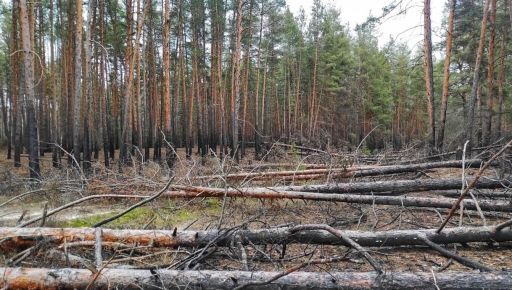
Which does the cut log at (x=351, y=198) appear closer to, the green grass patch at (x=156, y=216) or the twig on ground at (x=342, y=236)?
the green grass patch at (x=156, y=216)

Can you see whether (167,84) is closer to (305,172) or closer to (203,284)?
(305,172)

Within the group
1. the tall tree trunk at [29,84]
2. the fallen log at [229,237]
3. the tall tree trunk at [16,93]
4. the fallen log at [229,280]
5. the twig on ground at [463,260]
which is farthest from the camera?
the tall tree trunk at [16,93]

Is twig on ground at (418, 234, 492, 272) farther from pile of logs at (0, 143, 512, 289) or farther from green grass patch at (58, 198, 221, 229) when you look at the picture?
green grass patch at (58, 198, 221, 229)

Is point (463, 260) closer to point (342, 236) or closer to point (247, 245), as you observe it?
point (342, 236)

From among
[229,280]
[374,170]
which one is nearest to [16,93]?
[374,170]

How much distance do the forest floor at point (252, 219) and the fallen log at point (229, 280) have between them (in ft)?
0.69

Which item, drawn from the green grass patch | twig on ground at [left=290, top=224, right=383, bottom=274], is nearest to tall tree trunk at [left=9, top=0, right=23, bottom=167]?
the green grass patch

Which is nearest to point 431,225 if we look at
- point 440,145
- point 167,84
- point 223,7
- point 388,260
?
point 388,260

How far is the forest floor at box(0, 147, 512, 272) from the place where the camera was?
396cm

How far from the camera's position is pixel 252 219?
456 cm

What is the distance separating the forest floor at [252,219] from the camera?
3957 mm

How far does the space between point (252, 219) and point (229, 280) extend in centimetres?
152

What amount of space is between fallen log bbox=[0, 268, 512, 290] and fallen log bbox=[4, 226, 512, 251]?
0.75m

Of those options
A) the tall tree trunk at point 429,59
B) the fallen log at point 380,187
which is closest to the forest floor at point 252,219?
the fallen log at point 380,187
